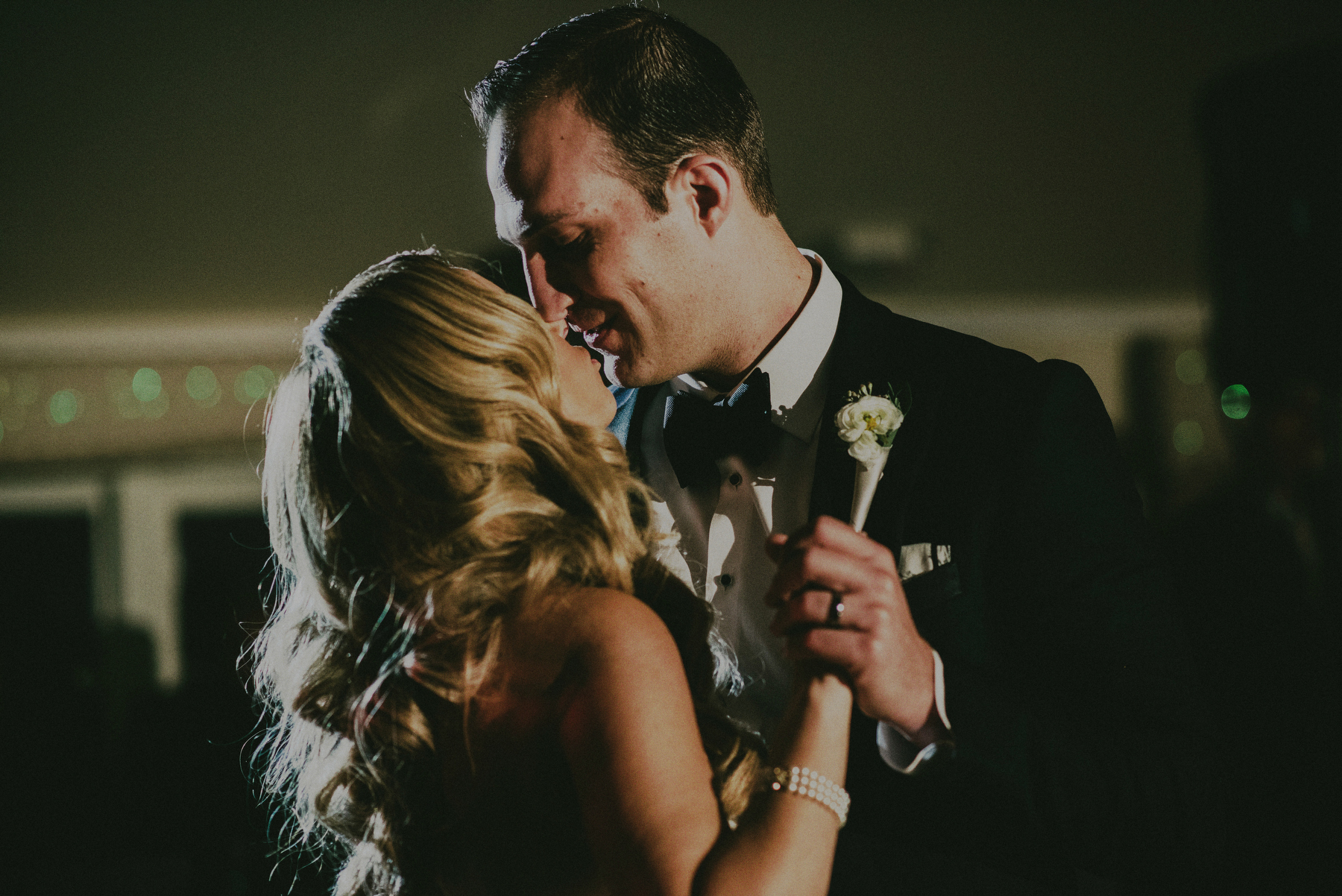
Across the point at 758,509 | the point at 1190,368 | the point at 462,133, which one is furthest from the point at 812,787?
the point at 1190,368

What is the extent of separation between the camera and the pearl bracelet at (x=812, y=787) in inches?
43.0

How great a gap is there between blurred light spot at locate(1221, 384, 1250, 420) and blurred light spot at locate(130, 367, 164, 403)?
5120 mm

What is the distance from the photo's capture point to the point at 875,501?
1415mm

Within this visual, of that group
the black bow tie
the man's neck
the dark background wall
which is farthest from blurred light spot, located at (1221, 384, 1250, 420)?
the black bow tie

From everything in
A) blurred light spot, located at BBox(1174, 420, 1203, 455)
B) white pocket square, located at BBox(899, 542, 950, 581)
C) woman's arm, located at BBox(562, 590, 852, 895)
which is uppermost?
white pocket square, located at BBox(899, 542, 950, 581)

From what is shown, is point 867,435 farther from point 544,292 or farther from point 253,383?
point 253,383

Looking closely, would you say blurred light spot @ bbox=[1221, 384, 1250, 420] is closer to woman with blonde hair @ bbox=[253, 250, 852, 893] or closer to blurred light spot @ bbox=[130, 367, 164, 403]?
woman with blonde hair @ bbox=[253, 250, 852, 893]

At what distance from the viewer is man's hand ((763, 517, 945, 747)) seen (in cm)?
104

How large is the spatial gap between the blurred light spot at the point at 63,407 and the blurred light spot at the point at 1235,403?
5447 millimetres

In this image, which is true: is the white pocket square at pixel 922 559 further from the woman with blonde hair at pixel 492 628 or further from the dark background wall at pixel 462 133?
the dark background wall at pixel 462 133

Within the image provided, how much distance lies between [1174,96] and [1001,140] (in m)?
0.89

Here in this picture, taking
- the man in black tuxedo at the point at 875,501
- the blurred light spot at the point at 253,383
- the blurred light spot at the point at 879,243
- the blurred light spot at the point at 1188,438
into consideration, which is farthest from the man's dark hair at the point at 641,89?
the blurred light spot at the point at 1188,438

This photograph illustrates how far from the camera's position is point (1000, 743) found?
1.17 m

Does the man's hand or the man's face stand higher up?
the man's face
